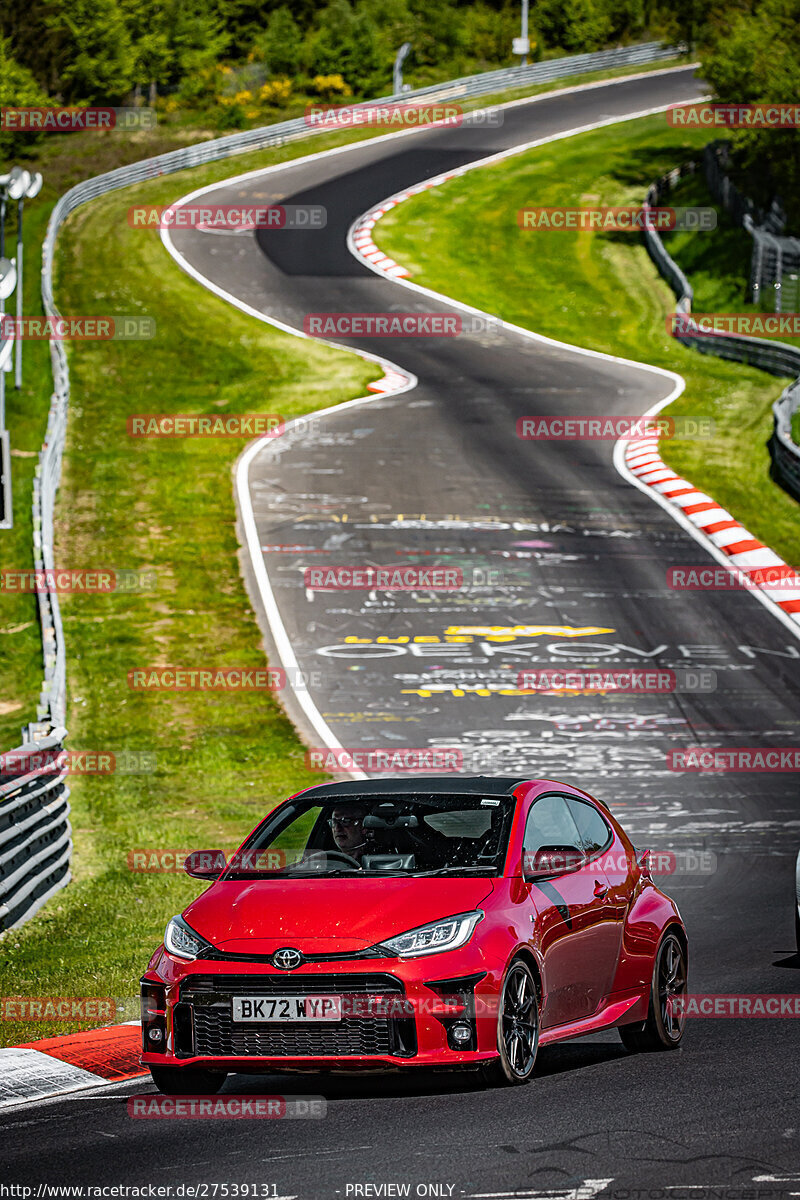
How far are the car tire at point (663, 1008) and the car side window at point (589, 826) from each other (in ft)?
2.13

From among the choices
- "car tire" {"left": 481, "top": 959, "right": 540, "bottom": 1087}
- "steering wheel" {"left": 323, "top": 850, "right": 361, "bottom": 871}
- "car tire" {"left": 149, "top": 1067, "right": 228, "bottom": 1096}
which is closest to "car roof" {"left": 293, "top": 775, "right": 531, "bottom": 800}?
"steering wheel" {"left": 323, "top": 850, "right": 361, "bottom": 871}

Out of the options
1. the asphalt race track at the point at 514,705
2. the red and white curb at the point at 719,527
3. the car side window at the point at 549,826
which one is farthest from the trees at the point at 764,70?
the car side window at the point at 549,826

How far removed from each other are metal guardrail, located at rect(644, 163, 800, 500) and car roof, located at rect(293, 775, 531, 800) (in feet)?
85.0

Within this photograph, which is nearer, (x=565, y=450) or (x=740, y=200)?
(x=565, y=450)

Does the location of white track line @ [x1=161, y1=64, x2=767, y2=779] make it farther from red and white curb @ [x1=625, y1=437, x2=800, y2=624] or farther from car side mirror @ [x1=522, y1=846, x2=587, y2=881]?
car side mirror @ [x1=522, y1=846, x2=587, y2=881]

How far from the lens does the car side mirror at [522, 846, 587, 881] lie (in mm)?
8562

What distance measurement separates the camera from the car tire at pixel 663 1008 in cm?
927

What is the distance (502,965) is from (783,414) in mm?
30305

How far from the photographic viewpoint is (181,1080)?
26.3 ft

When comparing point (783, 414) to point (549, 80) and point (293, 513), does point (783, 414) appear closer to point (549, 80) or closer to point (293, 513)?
point (293, 513)

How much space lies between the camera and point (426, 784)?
912cm

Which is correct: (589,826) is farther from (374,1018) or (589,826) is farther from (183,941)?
(183,941)

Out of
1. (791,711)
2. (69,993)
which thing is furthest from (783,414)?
(69,993)

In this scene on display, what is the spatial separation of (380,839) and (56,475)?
83.9 ft
